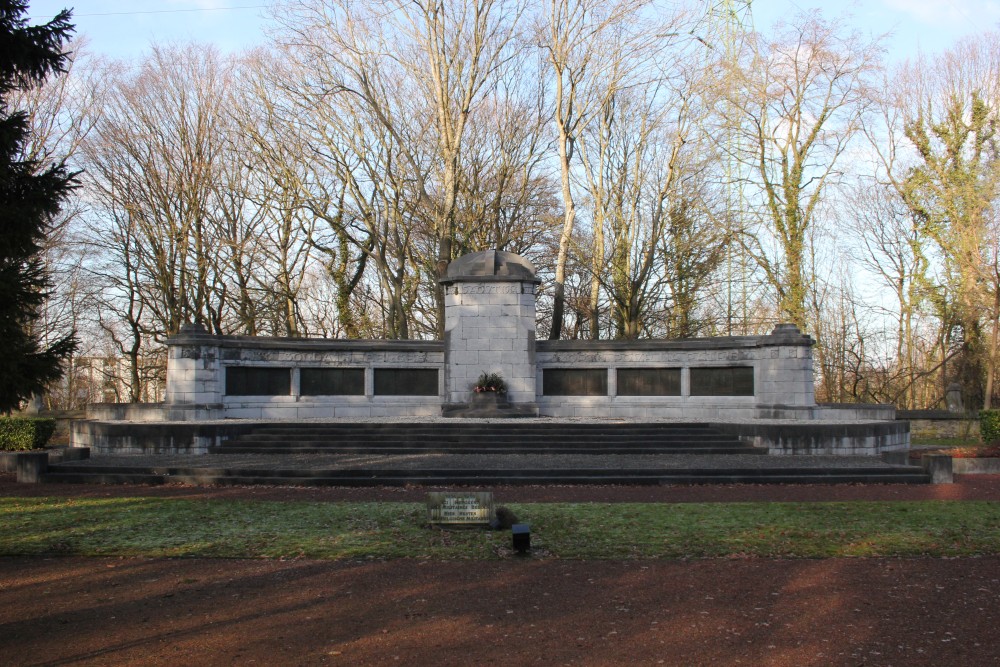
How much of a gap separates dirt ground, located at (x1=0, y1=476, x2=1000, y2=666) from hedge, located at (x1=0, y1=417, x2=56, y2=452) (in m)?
14.1

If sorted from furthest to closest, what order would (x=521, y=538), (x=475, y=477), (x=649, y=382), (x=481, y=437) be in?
(x=649, y=382), (x=481, y=437), (x=475, y=477), (x=521, y=538)

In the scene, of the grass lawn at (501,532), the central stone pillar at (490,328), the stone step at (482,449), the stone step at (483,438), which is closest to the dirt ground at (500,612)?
the grass lawn at (501,532)

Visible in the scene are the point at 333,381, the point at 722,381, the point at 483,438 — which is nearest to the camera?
the point at 483,438

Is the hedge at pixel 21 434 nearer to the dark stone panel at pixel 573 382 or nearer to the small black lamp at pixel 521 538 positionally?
the dark stone panel at pixel 573 382

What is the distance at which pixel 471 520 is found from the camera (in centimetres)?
1088

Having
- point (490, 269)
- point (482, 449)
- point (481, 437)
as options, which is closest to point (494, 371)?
point (490, 269)

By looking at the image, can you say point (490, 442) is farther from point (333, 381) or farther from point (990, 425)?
point (990, 425)

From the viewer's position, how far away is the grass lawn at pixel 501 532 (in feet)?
32.6

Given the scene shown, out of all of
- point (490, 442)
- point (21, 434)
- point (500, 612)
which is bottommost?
point (500, 612)

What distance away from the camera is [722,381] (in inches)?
1006

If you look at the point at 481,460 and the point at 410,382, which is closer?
the point at 481,460

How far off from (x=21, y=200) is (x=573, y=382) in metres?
18.0

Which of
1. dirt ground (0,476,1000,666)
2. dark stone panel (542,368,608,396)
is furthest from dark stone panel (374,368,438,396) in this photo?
dirt ground (0,476,1000,666)

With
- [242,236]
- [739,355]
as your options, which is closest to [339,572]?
[739,355]
